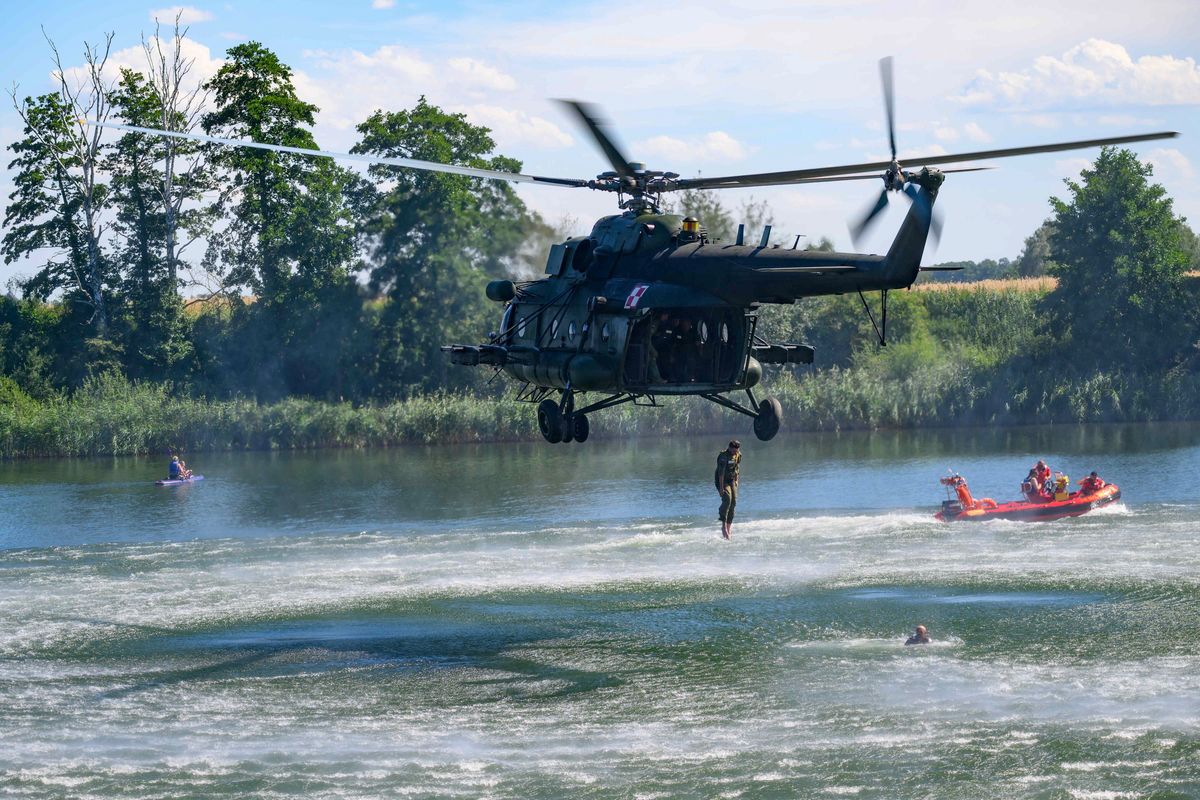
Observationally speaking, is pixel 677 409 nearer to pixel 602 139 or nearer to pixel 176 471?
pixel 176 471

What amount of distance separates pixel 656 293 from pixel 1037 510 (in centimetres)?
2807

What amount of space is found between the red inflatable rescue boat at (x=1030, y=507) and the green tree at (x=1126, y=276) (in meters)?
29.5

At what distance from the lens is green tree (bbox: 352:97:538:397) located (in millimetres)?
70125

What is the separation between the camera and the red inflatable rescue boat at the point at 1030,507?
48.7 meters

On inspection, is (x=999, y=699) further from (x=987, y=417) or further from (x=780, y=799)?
→ (x=987, y=417)

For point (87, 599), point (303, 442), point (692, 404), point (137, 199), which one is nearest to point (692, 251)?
point (87, 599)

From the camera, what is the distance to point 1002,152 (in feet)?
66.7

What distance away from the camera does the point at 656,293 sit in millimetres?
24859

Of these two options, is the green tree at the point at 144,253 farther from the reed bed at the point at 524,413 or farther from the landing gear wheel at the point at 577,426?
the landing gear wheel at the point at 577,426

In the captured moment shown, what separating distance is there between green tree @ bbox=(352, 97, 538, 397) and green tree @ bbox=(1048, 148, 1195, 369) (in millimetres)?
29654

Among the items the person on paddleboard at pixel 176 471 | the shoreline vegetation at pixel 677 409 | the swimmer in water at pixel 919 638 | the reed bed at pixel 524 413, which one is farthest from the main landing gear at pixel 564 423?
the reed bed at pixel 524 413

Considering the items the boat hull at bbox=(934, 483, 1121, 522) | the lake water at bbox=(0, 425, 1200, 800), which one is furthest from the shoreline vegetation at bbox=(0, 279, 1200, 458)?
the boat hull at bbox=(934, 483, 1121, 522)

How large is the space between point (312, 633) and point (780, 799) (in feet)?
53.6

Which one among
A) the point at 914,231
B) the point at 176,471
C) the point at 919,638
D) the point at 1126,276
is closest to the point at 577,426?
the point at 914,231
